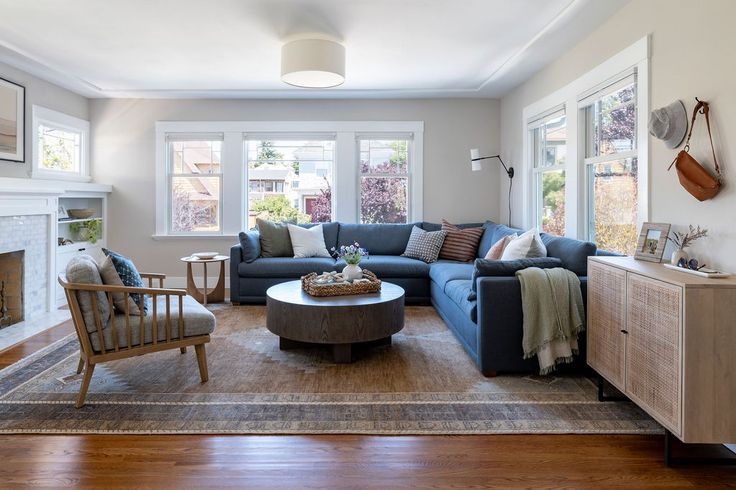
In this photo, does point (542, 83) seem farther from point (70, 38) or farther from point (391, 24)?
point (70, 38)

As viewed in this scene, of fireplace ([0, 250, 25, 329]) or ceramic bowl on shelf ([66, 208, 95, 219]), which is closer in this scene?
fireplace ([0, 250, 25, 329])

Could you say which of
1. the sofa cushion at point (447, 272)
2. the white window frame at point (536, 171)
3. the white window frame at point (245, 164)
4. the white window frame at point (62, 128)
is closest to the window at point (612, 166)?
the white window frame at point (536, 171)

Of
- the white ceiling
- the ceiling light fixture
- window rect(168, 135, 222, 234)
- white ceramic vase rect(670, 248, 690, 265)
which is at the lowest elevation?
white ceramic vase rect(670, 248, 690, 265)

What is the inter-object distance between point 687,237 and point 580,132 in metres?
1.76

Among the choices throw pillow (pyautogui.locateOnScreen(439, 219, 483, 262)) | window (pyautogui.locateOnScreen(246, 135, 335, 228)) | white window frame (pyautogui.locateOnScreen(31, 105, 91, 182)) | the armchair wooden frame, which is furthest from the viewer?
window (pyautogui.locateOnScreen(246, 135, 335, 228))

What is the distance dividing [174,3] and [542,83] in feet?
11.6

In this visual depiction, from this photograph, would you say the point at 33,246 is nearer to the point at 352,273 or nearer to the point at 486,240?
the point at 352,273

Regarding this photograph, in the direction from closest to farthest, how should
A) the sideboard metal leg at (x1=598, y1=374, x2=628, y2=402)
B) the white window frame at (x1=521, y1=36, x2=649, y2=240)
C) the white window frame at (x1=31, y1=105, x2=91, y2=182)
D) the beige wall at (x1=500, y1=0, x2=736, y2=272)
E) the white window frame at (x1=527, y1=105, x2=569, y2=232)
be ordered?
the beige wall at (x1=500, y1=0, x2=736, y2=272)
the sideboard metal leg at (x1=598, y1=374, x2=628, y2=402)
the white window frame at (x1=521, y1=36, x2=649, y2=240)
the white window frame at (x1=527, y1=105, x2=569, y2=232)
the white window frame at (x1=31, y1=105, x2=91, y2=182)

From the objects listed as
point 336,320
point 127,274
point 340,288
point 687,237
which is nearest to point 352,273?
point 340,288

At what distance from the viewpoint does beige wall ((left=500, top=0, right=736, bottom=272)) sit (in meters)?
2.36

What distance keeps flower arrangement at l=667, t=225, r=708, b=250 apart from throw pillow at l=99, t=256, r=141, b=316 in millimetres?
3107

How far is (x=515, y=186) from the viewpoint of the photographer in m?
5.75

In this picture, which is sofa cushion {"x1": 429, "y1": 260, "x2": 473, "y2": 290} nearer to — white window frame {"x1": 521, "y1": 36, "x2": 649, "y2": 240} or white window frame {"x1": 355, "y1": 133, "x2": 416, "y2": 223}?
white window frame {"x1": 521, "y1": 36, "x2": 649, "y2": 240}

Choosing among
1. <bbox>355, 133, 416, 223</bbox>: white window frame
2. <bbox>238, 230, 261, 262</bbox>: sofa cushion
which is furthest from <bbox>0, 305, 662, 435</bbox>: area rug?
<bbox>355, 133, 416, 223</bbox>: white window frame
